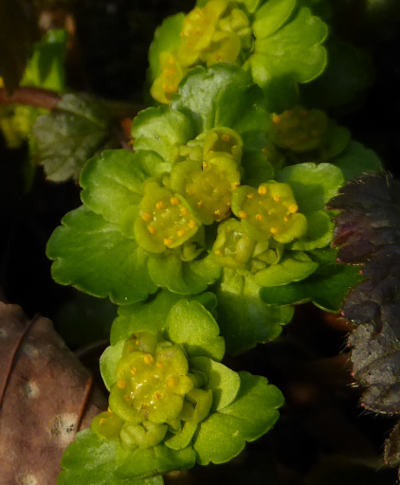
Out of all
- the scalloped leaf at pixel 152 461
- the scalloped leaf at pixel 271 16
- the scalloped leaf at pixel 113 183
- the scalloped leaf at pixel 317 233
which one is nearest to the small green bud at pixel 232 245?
the scalloped leaf at pixel 317 233

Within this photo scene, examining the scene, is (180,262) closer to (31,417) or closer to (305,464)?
(31,417)

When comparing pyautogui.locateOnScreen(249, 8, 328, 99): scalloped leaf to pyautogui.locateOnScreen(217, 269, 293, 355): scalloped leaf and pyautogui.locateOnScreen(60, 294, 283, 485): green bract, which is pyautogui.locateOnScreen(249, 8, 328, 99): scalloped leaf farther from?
pyautogui.locateOnScreen(60, 294, 283, 485): green bract

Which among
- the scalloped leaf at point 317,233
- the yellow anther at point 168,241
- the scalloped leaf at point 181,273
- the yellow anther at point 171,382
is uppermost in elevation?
the yellow anther at point 168,241

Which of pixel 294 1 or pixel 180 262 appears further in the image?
pixel 294 1

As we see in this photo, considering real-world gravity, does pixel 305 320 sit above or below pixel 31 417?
below

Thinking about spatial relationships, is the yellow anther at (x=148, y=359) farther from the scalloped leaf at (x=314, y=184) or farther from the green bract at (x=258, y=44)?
the green bract at (x=258, y=44)

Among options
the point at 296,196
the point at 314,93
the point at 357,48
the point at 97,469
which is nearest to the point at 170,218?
the point at 296,196

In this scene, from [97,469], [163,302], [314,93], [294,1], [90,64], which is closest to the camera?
[97,469]

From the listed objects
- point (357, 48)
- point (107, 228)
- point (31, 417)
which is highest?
point (357, 48)
